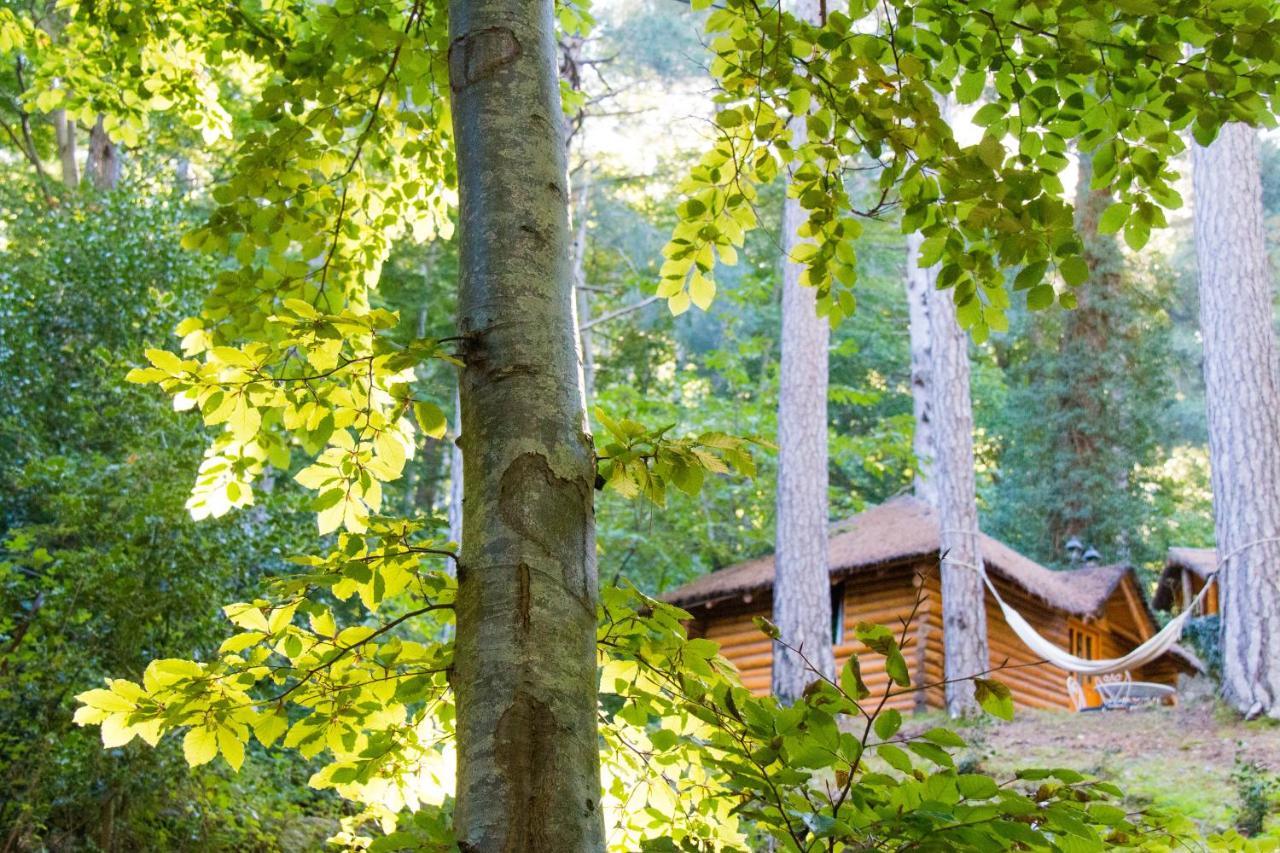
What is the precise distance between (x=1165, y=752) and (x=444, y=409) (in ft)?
44.7

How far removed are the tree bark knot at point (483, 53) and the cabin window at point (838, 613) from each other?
44.7ft

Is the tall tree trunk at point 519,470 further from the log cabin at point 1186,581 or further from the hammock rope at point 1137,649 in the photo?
the log cabin at point 1186,581

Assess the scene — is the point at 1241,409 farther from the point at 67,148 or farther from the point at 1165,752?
the point at 67,148

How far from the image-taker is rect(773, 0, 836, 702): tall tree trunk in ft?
35.1

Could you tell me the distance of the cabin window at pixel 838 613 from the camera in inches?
579

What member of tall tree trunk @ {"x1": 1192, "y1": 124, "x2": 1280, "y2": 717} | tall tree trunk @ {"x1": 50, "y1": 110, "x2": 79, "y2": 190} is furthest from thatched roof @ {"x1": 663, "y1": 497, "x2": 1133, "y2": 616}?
tall tree trunk @ {"x1": 50, "y1": 110, "x2": 79, "y2": 190}

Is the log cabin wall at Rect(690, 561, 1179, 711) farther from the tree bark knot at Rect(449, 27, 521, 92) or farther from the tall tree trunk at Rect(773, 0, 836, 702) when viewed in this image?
the tree bark knot at Rect(449, 27, 521, 92)

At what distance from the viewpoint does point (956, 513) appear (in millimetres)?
11844

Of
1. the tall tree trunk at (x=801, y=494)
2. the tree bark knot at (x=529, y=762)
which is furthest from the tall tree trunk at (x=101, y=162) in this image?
the tree bark knot at (x=529, y=762)

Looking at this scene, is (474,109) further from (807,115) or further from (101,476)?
(101,476)

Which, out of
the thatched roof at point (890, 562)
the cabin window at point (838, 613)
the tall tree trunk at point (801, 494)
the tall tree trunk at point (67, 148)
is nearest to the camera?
the tall tree trunk at point (801, 494)

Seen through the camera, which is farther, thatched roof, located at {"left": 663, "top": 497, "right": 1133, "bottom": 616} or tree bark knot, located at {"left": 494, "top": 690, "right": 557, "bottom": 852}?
thatched roof, located at {"left": 663, "top": 497, "right": 1133, "bottom": 616}

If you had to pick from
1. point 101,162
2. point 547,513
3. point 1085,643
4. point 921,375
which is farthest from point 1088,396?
point 547,513

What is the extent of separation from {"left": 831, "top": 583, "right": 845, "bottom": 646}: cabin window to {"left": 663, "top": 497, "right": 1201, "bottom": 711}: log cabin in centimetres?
1
